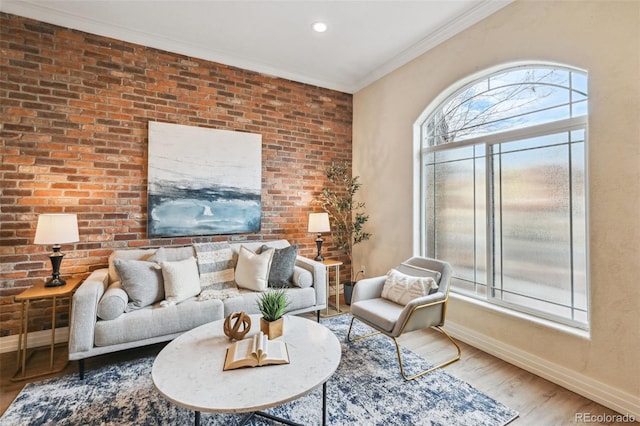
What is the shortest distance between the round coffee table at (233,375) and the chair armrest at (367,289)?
833 millimetres

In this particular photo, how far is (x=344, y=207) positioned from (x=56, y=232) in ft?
10.2

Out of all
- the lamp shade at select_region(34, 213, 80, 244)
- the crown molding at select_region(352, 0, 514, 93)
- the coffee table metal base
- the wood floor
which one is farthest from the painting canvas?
the coffee table metal base

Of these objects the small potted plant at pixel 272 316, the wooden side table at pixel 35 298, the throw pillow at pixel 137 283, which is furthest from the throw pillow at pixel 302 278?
the wooden side table at pixel 35 298

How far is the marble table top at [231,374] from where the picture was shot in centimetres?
134

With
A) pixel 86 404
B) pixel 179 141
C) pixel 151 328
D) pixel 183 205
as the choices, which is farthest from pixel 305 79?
pixel 86 404

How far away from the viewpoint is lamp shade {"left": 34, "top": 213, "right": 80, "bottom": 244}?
238cm

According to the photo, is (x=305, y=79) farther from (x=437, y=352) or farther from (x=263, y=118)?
(x=437, y=352)

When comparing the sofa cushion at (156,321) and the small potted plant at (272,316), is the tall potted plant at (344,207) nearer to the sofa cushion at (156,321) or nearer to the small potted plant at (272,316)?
the sofa cushion at (156,321)

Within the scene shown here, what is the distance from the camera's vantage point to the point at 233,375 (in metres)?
1.52

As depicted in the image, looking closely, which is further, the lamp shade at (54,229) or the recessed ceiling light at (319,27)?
the recessed ceiling light at (319,27)

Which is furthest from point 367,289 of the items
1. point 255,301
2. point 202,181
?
point 202,181

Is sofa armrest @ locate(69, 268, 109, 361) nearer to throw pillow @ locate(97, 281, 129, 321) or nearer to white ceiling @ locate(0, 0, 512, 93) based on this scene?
throw pillow @ locate(97, 281, 129, 321)

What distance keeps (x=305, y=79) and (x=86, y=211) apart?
3.06 metres

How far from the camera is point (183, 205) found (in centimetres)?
329
